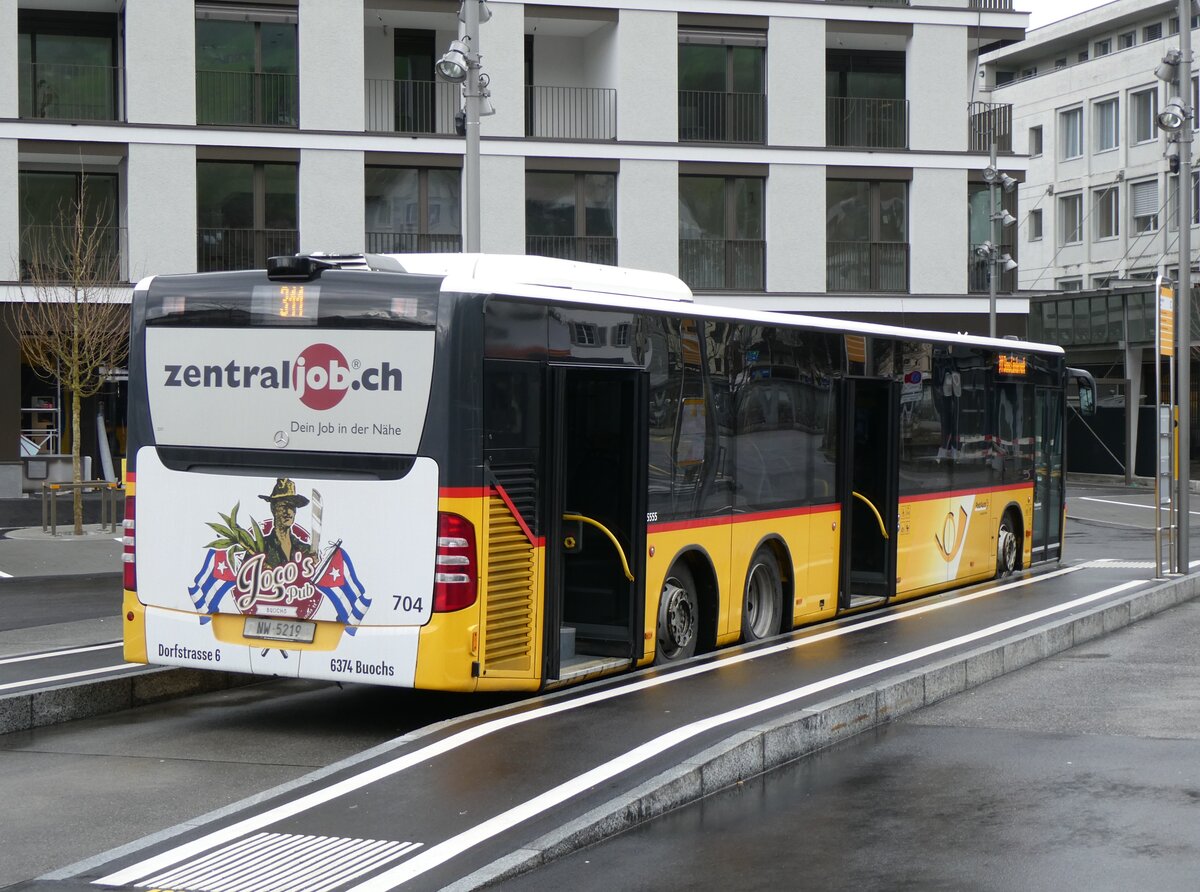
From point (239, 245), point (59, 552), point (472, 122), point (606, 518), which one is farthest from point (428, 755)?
point (239, 245)

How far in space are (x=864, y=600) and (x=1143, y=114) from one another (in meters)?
51.1

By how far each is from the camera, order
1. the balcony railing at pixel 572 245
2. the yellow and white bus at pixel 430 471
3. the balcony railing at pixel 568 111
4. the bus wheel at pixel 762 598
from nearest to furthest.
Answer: the yellow and white bus at pixel 430 471 < the bus wheel at pixel 762 598 < the balcony railing at pixel 572 245 < the balcony railing at pixel 568 111

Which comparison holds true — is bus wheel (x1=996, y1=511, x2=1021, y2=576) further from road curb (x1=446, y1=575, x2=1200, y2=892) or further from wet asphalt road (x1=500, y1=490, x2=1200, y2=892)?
wet asphalt road (x1=500, y1=490, x2=1200, y2=892)

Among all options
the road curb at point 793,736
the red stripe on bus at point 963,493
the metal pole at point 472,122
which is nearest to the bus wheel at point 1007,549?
the red stripe on bus at point 963,493

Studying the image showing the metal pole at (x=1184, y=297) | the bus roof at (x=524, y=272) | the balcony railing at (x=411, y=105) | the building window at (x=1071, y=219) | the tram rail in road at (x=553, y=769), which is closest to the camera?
the tram rail in road at (x=553, y=769)

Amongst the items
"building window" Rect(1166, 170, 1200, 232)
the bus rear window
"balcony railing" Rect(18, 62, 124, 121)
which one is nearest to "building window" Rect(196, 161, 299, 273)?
"balcony railing" Rect(18, 62, 124, 121)

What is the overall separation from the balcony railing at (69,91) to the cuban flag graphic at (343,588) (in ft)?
94.0

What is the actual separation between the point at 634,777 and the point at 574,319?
3668 millimetres

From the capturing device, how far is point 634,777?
7.86 m

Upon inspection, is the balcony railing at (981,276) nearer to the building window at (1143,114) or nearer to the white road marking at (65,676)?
the building window at (1143,114)

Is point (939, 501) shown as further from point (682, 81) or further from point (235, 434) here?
point (682, 81)

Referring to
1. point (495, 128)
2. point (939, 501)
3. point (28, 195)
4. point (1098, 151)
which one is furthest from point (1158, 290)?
point (1098, 151)

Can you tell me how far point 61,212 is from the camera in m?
34.1

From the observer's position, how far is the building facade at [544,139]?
35188mm
